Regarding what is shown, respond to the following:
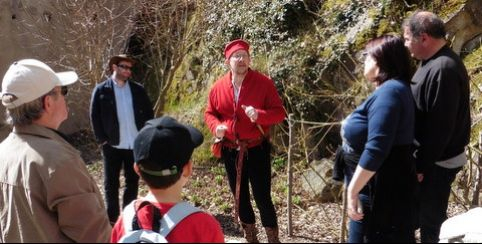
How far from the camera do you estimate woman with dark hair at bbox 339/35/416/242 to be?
2969mm

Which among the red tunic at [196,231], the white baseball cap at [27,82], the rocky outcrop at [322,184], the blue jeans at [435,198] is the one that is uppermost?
the white baseball cap at [27,82]

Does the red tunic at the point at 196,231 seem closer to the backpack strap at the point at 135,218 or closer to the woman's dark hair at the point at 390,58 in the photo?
the backpack strap at the point at 135,218

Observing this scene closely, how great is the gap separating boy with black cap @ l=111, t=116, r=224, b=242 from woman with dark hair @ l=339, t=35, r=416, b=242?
1.03 meters

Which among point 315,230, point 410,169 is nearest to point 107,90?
point 315,230

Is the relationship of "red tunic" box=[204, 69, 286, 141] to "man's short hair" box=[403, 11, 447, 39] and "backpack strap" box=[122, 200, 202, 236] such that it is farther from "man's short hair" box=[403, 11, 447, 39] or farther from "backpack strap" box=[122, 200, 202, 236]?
"backpack strap" box=[122, 200, 202, 236]

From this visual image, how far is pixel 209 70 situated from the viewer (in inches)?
384

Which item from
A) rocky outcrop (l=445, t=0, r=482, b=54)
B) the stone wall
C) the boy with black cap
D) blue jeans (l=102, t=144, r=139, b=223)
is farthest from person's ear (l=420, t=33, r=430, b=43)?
the stone wall

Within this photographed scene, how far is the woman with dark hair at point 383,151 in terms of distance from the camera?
2969 millimetres

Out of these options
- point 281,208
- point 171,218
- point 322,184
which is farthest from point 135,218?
point 322,184

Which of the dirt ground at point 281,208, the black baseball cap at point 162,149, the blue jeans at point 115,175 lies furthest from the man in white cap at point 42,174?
the blue jeans at point 115,175

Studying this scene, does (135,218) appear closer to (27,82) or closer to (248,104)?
(27,82)

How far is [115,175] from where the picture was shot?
5.73 metres

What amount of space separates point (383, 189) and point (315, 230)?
2889 millimetres

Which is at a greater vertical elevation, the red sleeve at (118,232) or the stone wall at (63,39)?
the stone wall at (63,39)
